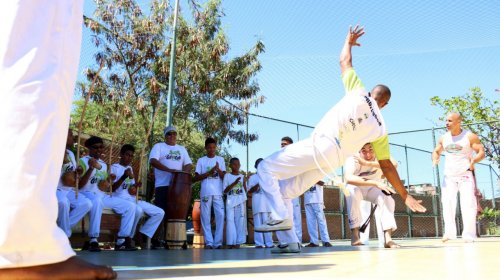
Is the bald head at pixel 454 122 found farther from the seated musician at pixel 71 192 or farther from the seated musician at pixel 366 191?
the seated musician at pixel 71 192

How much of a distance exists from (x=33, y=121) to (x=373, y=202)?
6.37 meters

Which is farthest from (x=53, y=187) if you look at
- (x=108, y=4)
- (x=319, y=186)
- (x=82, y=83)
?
(x=108, y=4)

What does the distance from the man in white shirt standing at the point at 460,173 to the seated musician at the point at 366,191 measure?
1.66 meters

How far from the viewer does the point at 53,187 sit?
1.42 metres

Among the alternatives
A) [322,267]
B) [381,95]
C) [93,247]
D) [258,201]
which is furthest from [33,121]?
[258,201]

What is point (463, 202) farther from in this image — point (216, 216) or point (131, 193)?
point (131, 193)

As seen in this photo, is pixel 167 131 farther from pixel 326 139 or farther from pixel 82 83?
pixel 82 83

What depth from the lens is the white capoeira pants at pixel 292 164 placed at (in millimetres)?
4609

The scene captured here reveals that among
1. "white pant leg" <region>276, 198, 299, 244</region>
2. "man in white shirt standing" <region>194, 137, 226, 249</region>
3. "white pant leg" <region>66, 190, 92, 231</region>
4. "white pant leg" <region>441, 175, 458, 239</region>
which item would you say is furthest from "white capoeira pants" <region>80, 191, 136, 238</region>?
"white pant leg" <region>441, 175, 458, 239</region>

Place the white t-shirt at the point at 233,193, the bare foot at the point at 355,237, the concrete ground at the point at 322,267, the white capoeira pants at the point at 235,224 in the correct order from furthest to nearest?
the white t-shirt at the point at 233,193 → the white capoeira pants at the point at 235,224 → the bare foot at the point at 355,237 → the concrete ground at the point at 322,267

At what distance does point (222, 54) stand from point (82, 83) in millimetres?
5816

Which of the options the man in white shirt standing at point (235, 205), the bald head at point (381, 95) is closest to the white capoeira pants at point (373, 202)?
the bald head at point (381, 95)

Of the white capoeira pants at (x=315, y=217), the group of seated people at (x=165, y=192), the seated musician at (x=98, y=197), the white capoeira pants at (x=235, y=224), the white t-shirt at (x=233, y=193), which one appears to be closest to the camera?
the group of seated people at (x=165, y=192)

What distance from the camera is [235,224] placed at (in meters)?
9.07
